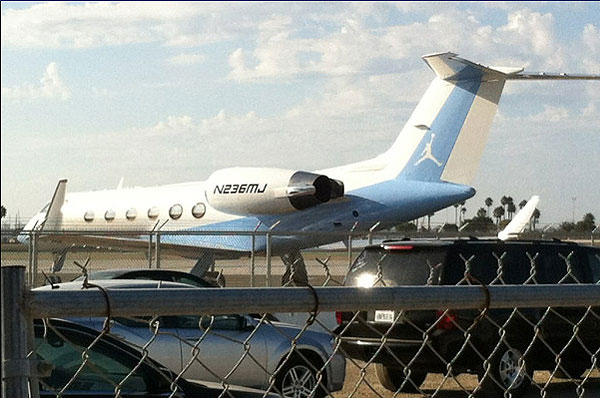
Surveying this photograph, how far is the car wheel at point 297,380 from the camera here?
9.67 metres

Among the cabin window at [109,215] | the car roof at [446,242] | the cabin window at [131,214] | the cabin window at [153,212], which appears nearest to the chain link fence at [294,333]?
the car roof at [446,242]

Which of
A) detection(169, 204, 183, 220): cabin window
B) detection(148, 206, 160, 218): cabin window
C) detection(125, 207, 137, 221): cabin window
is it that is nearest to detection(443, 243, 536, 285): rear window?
detection(169, 204, 183, 220): cabin window

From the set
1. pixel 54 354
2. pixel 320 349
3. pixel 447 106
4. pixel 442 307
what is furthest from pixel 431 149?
pixel 442 307

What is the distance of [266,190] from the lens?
31125mm

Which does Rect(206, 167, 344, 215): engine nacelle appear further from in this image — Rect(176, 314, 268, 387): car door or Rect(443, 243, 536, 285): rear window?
Rect(176, 314, 268, 387): car door

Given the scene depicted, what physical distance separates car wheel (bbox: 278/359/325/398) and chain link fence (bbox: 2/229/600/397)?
0.7 inches

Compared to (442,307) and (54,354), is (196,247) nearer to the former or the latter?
(54,354)

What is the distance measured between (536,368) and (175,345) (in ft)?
12.3

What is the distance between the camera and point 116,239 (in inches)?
1280

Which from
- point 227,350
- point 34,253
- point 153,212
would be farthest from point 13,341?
point 153,212

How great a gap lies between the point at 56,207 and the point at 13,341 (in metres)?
35.2

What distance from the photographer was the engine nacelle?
30.2 metres

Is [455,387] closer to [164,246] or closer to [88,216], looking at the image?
[164,246]

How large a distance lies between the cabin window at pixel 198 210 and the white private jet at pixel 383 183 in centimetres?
43
